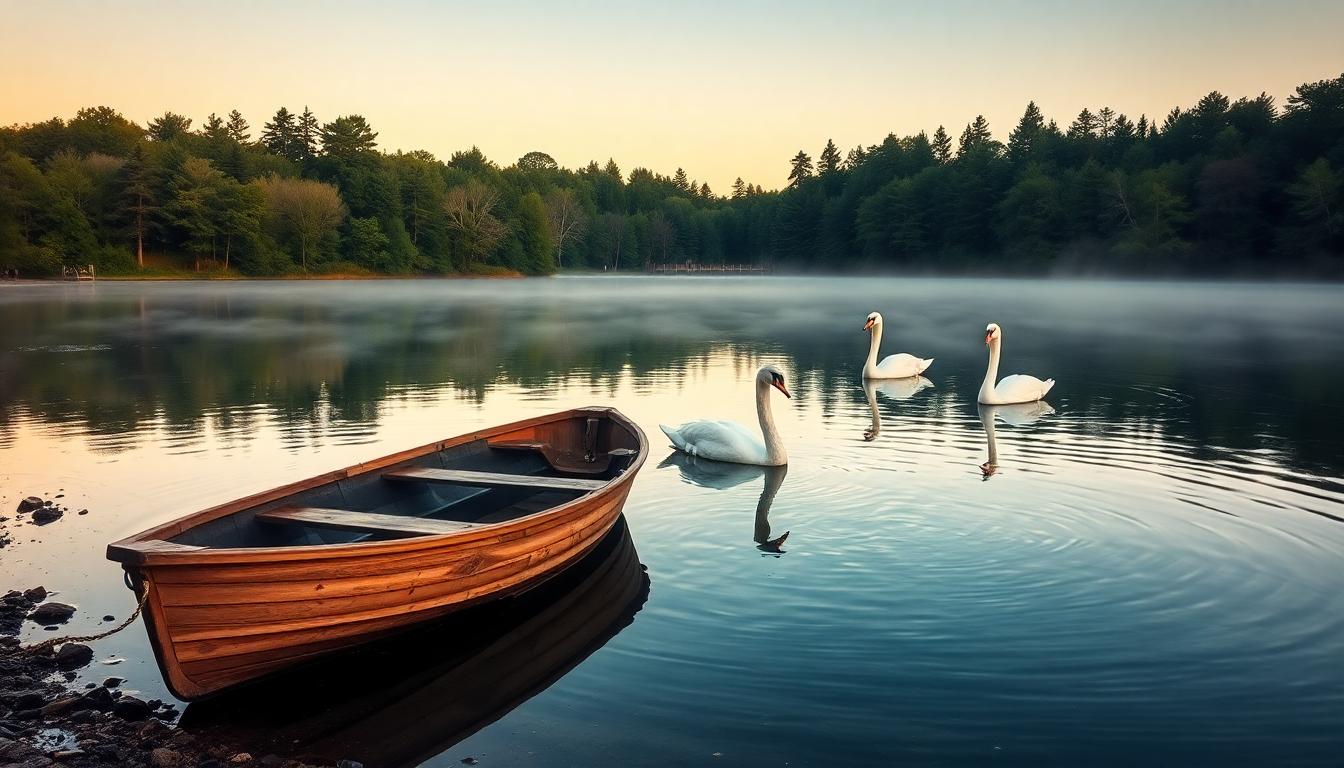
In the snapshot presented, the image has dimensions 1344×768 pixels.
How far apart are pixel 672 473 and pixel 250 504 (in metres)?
6.65

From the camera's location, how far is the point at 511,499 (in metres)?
10.1

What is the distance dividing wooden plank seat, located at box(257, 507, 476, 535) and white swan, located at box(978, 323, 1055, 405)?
1394cm

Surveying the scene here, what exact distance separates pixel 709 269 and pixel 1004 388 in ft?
567

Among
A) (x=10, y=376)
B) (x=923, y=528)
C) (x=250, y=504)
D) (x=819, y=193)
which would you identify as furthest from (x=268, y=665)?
(x=819, y=193)

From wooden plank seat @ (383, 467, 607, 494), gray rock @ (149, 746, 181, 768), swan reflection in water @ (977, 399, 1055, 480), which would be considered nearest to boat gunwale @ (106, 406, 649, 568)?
wooden plank seat @ (383, 467, 607, 494)

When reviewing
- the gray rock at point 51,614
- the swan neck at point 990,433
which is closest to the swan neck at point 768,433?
the swan neck at point 990,433

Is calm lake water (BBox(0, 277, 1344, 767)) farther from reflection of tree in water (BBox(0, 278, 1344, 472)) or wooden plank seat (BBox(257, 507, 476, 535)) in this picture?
wooden plank seat (BBox(257, 507, 476, 535))

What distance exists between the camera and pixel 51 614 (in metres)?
7.88

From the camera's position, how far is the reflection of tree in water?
59.1 feet

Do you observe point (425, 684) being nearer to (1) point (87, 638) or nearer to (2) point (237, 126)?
(1) point (87, 638)

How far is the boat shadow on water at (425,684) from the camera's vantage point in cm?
618

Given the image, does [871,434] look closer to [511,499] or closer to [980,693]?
[511,499]

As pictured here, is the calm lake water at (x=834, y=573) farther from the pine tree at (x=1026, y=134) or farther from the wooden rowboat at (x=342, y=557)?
the pine tree at (x=1026, y=134)

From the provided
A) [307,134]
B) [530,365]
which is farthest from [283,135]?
[530,365]
